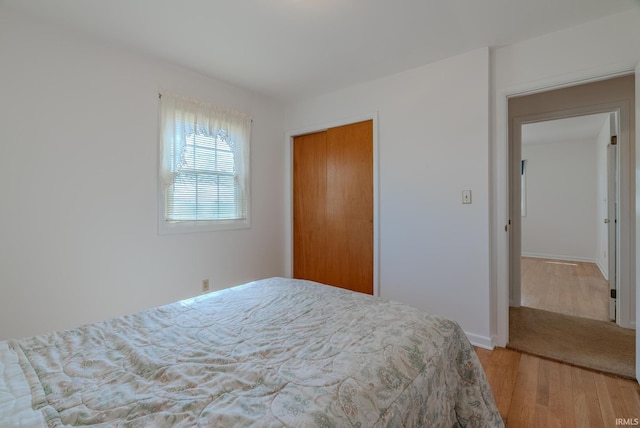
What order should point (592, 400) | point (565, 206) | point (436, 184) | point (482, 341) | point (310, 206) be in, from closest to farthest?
point (592, 400) → point (482, 341) → point (436, 184) → point (310, 206) → point (565, 206)

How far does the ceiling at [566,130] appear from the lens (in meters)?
4.14

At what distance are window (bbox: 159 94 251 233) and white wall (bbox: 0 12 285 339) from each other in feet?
0.34

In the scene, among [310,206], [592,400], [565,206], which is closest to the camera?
[592,400]

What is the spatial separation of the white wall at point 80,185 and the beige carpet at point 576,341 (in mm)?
2906

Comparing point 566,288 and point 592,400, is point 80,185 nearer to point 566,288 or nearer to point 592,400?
point 592,400

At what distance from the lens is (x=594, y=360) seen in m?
2.04

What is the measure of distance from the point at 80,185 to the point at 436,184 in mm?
2738

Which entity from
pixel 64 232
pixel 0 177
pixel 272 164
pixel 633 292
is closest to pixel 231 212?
pixel 272 164

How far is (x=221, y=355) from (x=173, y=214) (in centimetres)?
190

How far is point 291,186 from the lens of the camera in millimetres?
3557

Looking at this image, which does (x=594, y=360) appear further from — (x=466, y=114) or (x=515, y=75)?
(x=515, y=75)

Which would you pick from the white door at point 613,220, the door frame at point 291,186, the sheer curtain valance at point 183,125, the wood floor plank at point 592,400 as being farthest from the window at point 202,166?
the white door at point 613,220

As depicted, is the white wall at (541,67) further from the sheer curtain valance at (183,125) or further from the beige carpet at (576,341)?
the sheer curtain valance at (183,125)

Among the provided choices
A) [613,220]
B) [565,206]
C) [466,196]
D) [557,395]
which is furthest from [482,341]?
[565,206]
